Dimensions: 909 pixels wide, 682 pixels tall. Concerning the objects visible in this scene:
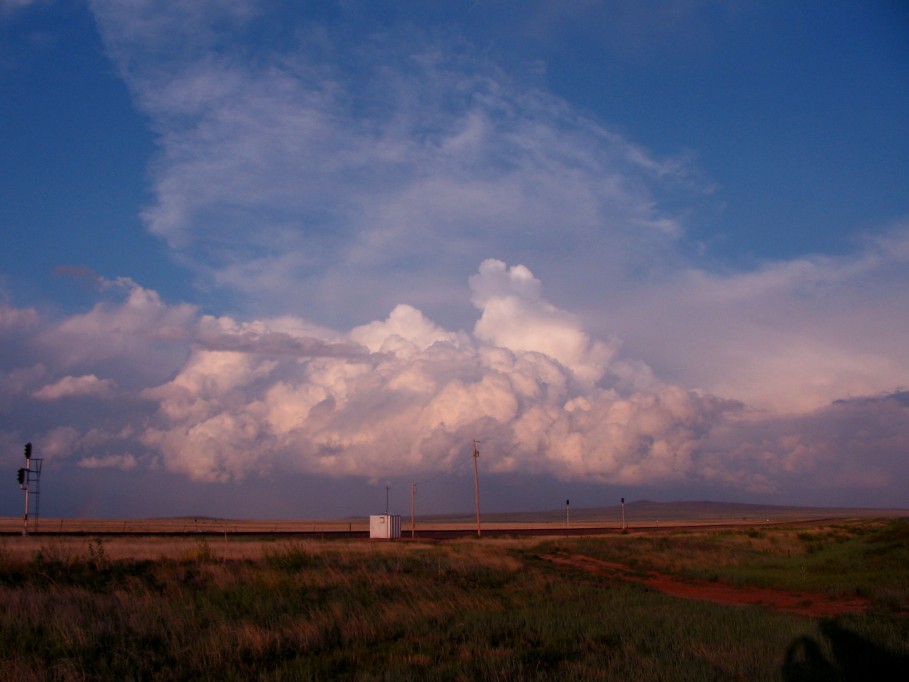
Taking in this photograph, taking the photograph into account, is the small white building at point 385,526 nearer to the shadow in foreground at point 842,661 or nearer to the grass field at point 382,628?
the grass field at point 382,628

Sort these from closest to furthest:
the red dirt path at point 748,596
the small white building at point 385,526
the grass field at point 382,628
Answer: the grass field at point 382,628 → the red dirt path at point 748,596 → the small white building at point 385,526

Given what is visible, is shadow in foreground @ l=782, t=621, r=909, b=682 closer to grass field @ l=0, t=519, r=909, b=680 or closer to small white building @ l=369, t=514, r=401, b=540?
grass field @ l=0, t=519, r=909, b=680

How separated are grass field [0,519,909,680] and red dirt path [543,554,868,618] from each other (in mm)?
989

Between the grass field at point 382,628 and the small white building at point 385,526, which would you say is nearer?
the grass field at point 382,628

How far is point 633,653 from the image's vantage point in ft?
34.7

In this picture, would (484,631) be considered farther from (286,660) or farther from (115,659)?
(115,659)

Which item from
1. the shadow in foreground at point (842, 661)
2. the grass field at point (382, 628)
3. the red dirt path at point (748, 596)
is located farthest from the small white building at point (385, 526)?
the shadow in foreground at point (842, 661)

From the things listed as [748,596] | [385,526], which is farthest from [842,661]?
[385,526]

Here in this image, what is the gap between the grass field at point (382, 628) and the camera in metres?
9.67

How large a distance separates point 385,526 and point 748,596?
1744 inches

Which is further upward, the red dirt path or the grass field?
the grass field

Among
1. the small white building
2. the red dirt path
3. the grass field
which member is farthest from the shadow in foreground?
the small white building

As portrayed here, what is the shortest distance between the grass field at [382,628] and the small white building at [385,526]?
43.1 m

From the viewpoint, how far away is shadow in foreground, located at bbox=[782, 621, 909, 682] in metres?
9.51
